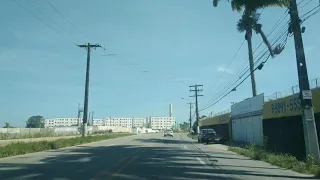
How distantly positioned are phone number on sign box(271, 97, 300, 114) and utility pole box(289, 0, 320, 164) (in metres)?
5.79

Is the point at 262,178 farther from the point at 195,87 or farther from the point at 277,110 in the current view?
the point at 195,87

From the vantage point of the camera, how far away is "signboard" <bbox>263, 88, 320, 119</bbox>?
2153cm

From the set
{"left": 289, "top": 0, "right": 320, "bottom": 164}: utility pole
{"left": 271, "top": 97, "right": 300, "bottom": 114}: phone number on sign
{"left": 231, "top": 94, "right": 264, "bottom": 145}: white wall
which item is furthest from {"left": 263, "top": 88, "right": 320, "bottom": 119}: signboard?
{"left": 231, "top": 94, "right": 264, "bottom": 145}: white wall

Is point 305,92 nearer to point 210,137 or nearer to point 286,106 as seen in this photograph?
point 286,106

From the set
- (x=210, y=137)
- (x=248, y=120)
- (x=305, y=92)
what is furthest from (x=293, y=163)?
(x=210, y=137)

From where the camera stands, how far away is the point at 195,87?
9250 cm

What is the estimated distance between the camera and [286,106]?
1021 inches

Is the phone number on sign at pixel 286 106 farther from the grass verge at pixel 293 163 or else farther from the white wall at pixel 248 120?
the white wall at pixel 248 120

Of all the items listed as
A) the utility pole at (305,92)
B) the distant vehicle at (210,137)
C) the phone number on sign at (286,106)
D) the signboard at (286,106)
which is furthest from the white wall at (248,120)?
the utility pole at (305,92)

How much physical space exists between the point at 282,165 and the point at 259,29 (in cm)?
2789

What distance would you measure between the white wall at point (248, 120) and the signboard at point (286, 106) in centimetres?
567

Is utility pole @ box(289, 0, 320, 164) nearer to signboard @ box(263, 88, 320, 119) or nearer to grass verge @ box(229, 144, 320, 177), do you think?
grass verge @ box(229, 144, 320, 177)

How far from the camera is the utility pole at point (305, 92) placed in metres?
17.0

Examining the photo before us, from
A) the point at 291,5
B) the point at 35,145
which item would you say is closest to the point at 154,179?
the point at 291,5
